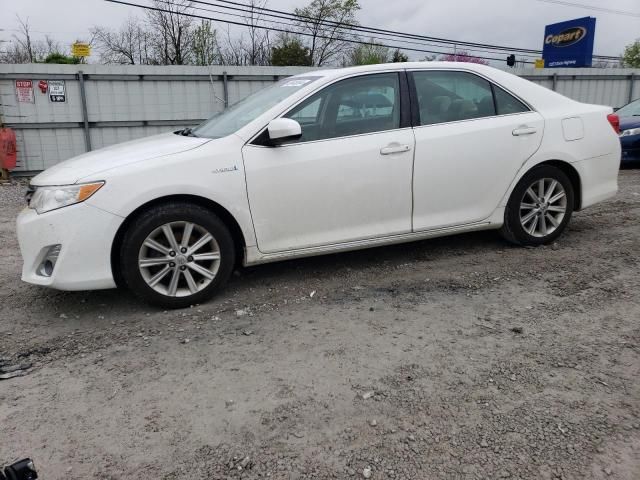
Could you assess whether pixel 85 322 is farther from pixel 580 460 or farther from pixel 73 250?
pixel 580 460

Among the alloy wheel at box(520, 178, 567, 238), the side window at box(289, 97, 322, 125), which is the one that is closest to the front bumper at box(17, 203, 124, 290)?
the side window at box(289, 97, 322, 125)

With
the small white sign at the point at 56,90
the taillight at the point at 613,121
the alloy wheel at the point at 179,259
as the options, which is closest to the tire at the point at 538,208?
the taillight at the point at 613,121

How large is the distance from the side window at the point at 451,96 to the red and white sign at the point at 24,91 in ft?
31.9

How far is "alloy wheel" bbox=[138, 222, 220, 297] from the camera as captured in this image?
3631 mm

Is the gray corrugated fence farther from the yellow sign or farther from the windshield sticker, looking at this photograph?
the windshield sticker

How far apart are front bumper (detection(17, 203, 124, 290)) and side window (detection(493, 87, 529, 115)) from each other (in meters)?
3.23

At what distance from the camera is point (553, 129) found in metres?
4.67

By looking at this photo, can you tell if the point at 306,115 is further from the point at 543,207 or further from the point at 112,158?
the point at 543,207

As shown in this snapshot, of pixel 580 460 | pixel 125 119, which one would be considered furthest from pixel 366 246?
pixel 125 119

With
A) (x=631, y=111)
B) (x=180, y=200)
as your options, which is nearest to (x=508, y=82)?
(x=180, y=200)

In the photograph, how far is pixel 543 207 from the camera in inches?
188

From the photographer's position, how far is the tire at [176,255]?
3.58 metres

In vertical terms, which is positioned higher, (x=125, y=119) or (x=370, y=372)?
(x=125, y=119)

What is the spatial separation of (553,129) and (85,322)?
409cm
